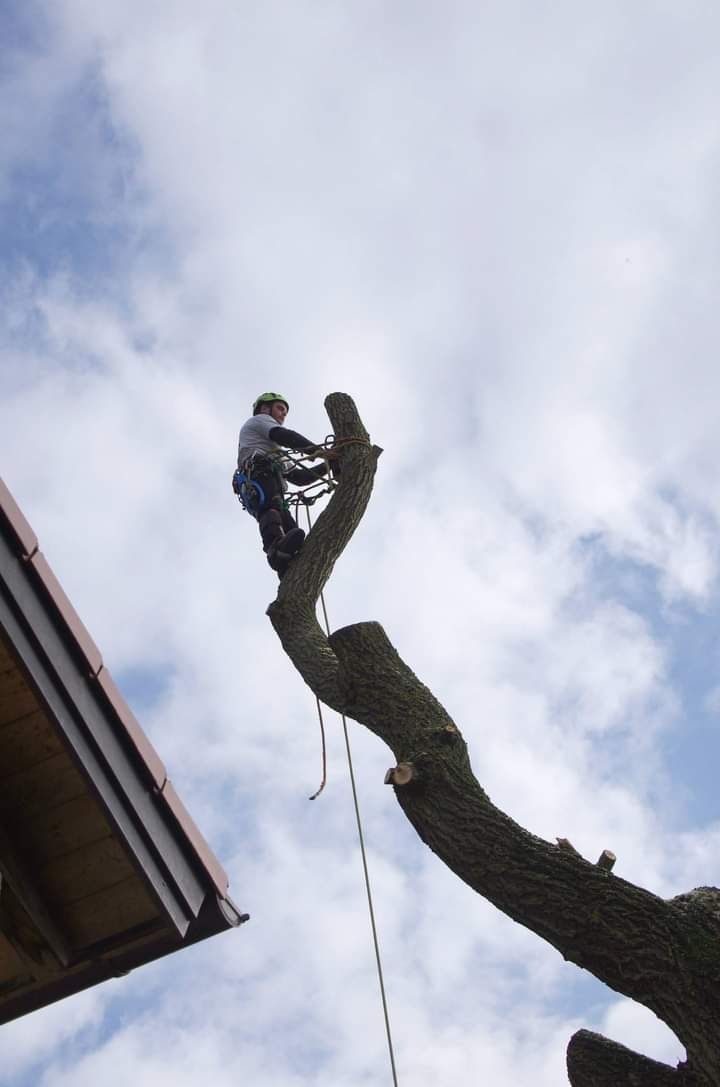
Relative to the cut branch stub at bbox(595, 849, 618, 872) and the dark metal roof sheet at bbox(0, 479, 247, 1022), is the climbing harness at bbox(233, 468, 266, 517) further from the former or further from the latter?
the cut branch stub at bbox(595, 849, 618, 872)

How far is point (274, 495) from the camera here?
562 cm

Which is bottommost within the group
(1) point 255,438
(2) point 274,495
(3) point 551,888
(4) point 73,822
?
(4) point 73,822

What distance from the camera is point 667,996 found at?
233 cm

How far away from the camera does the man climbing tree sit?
521 centimetres

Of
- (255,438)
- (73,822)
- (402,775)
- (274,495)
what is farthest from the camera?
(255,438)

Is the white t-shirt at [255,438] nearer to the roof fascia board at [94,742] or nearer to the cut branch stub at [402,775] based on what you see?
the roof fascia board at [94,742]

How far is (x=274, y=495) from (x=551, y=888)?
3298 millimetres

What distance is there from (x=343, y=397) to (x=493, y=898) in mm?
3024

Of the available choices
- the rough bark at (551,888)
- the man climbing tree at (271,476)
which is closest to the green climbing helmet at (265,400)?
the man climbing tree at (271,476)

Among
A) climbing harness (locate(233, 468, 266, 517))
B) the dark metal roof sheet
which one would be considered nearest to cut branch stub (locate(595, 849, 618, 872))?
the dark metal roof sheet

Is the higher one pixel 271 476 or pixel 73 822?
pixel 271 476

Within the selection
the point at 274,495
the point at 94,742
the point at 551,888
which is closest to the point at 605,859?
the point at 551,888

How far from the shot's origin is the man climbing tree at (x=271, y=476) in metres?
5.21

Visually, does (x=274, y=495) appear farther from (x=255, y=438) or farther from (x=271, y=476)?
(x=255, y=438)
